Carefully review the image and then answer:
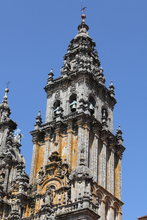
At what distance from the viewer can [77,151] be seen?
41844mm

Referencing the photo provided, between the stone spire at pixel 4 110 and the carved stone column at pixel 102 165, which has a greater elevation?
the stone spire at pixel 4 110

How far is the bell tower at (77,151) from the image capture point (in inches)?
1512

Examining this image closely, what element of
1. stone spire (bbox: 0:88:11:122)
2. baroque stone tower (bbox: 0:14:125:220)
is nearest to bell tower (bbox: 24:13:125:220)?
baroque stone tower (bbox: 0:14:125:220)

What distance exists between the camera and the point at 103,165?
43219mm

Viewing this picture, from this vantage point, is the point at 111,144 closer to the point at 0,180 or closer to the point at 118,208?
the point at 118,208

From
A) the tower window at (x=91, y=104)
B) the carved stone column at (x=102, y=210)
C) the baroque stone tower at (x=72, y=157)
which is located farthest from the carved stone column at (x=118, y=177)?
the tower window at (x=91, y=104)

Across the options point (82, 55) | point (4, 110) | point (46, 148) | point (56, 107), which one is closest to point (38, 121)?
point (56, 107)

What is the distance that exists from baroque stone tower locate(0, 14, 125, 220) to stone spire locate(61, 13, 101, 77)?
134mm

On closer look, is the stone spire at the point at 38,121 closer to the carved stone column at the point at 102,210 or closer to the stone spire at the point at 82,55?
the stone spire at the point at 82,55

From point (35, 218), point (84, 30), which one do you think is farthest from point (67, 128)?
point (84, 30)

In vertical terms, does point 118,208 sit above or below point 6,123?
below

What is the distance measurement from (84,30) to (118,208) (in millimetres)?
20980

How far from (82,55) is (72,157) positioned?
41.5ft

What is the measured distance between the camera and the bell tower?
126 feet
